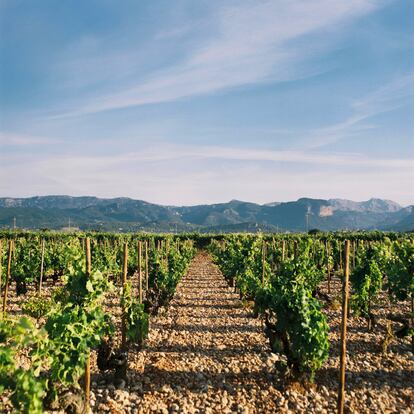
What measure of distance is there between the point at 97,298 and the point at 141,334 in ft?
9.86

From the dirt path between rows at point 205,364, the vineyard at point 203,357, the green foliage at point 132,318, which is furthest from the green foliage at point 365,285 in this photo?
the green foliage at point 132,318

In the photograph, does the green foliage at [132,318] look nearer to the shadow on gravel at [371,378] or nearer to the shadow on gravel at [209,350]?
the shadow on gravel at [209,350]

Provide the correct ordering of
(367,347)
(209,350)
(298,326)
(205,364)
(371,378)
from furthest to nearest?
1. (367,347)
2. (209,350)
3. (205,364)
4. (371,378)
5. (298,326)

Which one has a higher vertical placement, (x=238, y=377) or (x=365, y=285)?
(x=365, y=285)

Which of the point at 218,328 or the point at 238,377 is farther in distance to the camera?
the point at 218,328

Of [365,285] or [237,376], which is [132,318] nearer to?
[237,376]

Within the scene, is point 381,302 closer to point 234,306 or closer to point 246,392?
point 234,306

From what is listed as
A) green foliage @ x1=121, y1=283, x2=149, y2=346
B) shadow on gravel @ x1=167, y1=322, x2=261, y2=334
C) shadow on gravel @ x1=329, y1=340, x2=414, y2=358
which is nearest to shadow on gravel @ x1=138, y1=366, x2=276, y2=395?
green foliage @ x1=121, y1=283, x2=149, y2=346

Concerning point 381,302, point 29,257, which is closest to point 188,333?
point 381,302

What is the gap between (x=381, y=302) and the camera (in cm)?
1564

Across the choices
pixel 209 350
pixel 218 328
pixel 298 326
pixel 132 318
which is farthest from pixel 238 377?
pixel 218 328

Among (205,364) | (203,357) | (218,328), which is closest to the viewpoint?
(205,364)

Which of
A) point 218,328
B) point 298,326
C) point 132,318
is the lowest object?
point 218,328

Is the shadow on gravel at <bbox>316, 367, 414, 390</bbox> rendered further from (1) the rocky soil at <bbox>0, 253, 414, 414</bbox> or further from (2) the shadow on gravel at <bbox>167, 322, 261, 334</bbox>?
(2) the shadow on gravel at <bbox>167, 322, 261, 334</bbox>
